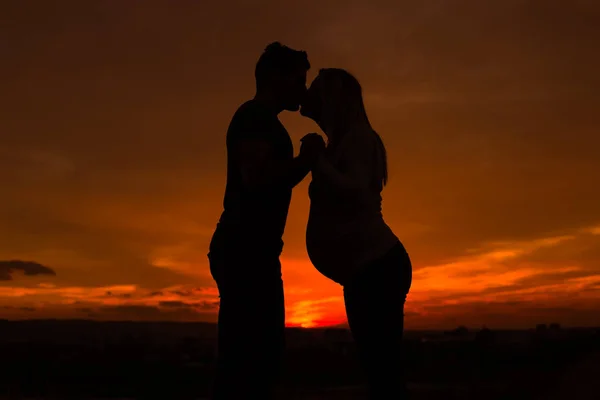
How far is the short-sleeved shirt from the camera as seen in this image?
→ 12.0 ft

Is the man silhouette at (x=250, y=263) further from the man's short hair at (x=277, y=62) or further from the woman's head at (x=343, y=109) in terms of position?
the woman's head at (x=343, y=109)

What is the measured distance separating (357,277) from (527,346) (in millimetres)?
13591

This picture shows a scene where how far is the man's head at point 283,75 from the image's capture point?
12.8 ft

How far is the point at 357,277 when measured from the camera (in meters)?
3.34

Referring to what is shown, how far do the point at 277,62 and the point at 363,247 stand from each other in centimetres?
121

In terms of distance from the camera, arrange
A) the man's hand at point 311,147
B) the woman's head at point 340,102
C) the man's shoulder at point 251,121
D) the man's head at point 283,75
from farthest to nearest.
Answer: the man's head at point 283,75, the man's shoulder at point 251,121, the woman's head at point 340,102, the man's hand at point 311,147

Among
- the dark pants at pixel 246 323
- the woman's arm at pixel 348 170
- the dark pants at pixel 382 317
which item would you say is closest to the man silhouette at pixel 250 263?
the dark pants at pixel 246 323

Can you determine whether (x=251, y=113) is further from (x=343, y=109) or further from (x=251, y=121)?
(x=343, y=109)

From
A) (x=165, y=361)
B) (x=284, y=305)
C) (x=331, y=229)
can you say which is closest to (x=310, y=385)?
(x=165, y=361)

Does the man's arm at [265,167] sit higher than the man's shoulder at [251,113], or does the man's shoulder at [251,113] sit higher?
the man's shoulder at [251,113]

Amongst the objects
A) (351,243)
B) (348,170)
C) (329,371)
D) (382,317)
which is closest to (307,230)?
(351,243)

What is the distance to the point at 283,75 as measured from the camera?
391 centimetres

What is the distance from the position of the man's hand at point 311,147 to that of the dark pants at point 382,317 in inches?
Result: 22.5

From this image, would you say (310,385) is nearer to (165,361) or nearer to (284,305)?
(165,361)
